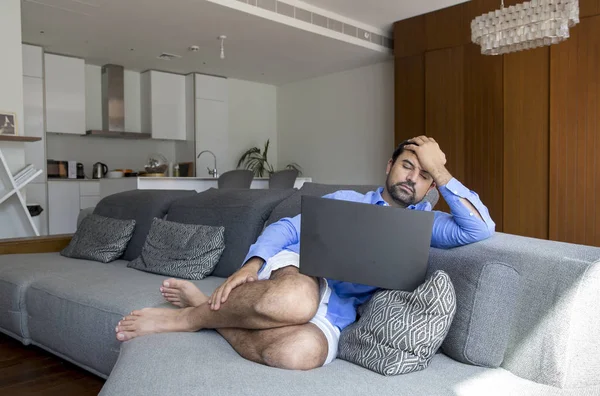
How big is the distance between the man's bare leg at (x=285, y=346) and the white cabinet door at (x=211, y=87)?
22.6 feet

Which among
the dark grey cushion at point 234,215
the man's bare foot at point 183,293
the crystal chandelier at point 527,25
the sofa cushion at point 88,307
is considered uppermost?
the crystal chandelier at point 527,25

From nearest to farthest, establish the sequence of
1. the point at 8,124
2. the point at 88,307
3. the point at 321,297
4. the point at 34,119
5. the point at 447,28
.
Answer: the point at 321,297 → the point at 88,307 → the point at 8,124 → the point at 447,28 → the point at 34,119

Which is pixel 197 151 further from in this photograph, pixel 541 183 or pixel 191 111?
pixel 541 183

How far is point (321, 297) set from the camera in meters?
1.55

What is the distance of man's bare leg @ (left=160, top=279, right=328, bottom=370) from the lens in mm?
1323

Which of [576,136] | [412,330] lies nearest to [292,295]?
[412,330]

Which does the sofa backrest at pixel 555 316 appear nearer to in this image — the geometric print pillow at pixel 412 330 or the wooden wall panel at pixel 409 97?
the geometric print pillow at pixel 412 330

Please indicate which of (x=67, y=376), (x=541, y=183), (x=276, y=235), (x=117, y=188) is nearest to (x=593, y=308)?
(x=276, y=235)

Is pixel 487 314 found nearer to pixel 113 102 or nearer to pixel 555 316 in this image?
pixel 555 316

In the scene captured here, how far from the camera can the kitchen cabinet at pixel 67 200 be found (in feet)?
21.6

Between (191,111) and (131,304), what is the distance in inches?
246

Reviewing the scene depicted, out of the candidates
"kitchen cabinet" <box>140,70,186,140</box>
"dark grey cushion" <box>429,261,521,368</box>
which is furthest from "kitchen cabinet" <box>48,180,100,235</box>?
"dark grey cushion" <box>429,261,521,368</box>

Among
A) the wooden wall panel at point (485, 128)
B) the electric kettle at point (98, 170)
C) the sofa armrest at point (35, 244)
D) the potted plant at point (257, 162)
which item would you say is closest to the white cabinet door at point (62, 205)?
the electric kettle at point (98, 170)

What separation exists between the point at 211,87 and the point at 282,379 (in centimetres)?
730
